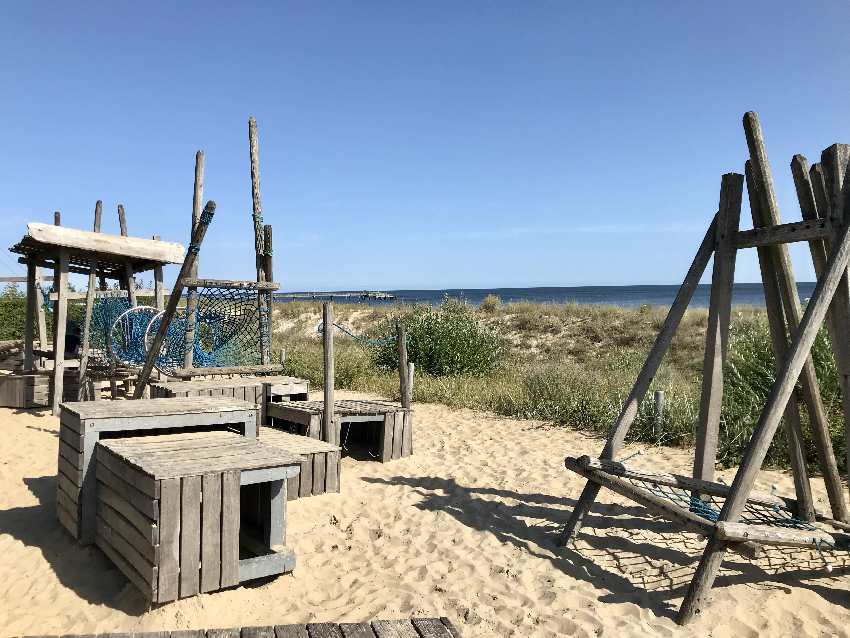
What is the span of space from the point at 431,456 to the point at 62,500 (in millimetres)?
3815

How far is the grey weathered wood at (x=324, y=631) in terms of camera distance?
3100 mm

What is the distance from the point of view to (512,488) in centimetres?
623

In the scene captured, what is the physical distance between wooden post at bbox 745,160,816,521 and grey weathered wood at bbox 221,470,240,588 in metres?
3.72

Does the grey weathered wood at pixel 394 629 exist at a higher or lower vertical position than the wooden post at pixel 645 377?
lower

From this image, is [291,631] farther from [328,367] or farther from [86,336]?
[86,336]

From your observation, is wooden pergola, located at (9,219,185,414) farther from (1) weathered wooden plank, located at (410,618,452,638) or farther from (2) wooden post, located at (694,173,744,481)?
(2) wooden post, located at (694,173,744,481)

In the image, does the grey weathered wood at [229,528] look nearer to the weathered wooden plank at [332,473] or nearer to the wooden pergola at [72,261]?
the weathered wooden plank at [332,473]

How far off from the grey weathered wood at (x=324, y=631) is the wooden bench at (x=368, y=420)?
3871mm

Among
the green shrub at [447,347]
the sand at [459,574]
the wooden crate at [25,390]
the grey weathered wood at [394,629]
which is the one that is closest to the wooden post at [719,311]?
the sand at [459,574]

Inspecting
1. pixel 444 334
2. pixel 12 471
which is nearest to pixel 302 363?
pixel 444 334

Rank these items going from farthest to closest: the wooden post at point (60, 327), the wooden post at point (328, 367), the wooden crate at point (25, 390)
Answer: the wooden crate at point (25, 390) → the wooden post at point (60, 327) → the wooden post at point (328, 367)

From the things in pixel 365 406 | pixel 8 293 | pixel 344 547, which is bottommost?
pixel 344 547

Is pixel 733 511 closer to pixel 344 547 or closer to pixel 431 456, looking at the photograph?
pixel 344 547

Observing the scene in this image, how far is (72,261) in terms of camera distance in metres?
10.3
